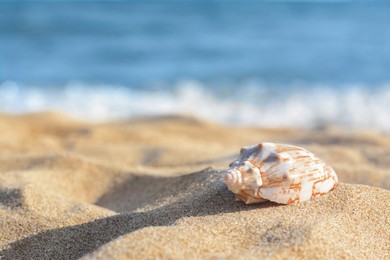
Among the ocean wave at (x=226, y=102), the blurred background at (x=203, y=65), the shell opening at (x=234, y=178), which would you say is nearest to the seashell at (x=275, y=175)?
the shell opening at (x=234, y=178)

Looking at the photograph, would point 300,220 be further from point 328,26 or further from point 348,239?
point 328,26

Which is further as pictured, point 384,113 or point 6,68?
point 6,68

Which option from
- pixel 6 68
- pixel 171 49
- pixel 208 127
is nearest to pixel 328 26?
pixel 171 49

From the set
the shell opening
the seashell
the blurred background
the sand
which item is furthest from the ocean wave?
the shell opening

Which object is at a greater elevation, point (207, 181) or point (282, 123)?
point (207, 181)

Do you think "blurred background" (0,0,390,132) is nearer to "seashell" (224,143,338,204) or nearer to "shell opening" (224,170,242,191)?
"seashell" (224,143,338,204)
